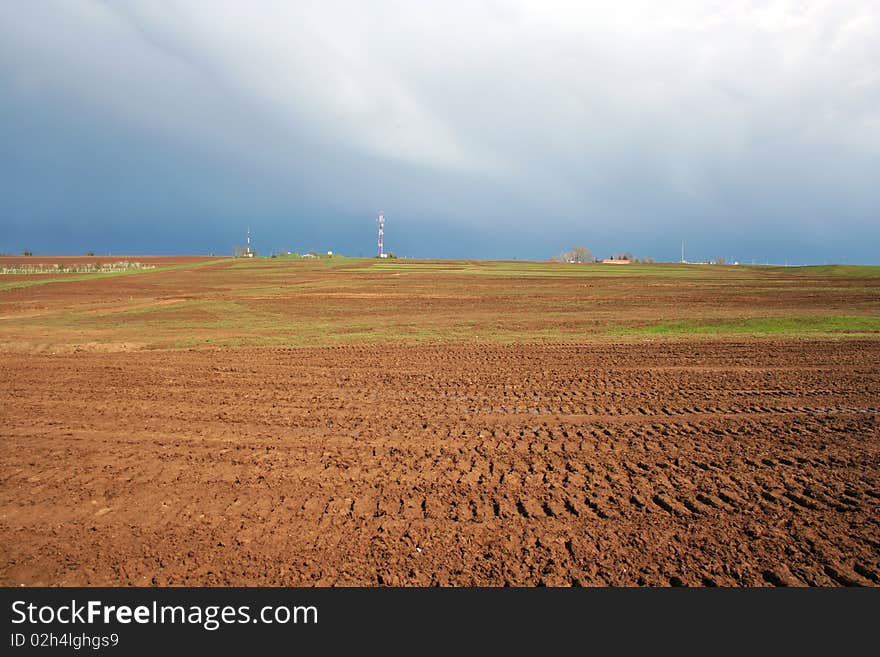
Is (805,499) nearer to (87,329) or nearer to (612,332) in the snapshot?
(612,332)

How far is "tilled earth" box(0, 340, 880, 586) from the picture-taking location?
14.5ft

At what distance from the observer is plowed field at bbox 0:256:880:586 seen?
4.45 meters

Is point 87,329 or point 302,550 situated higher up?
point 87,329

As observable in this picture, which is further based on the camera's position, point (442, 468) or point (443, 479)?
point (442, 468)

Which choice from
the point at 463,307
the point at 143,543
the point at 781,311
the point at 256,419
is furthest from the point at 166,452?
the point at 781,311

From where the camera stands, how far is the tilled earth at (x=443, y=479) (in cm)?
442

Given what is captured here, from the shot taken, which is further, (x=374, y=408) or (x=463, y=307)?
(x=463, y=307)

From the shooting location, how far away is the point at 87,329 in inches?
723

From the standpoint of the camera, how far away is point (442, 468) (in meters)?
6.32

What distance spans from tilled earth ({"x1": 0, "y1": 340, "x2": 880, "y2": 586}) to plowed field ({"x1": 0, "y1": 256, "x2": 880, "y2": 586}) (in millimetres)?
29

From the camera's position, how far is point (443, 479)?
19.7 feet

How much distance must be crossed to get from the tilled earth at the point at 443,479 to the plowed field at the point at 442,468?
0.10 feet

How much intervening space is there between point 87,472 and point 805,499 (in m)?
8.10

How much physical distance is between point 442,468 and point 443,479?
1.02ft
